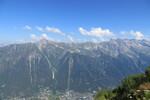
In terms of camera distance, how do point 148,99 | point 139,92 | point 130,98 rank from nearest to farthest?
point 148,99, point 139,92, point 130,98

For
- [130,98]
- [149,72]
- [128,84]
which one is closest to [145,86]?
[130,98]

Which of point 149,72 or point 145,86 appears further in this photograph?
point 149,72

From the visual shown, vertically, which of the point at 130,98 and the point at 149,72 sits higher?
the point at 149,72

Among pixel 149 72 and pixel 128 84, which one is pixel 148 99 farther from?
pixel 149 72

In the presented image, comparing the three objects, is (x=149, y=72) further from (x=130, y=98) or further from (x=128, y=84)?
(x=130, y=98)

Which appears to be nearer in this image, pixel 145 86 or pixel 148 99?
pixel 148 99

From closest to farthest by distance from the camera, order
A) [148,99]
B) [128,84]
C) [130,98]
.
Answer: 1. [148,99]
2. [130,98]
3. [128,84]

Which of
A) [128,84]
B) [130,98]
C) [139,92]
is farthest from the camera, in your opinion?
[128,84]

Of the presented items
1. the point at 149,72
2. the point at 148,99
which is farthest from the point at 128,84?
the point at 148,99
